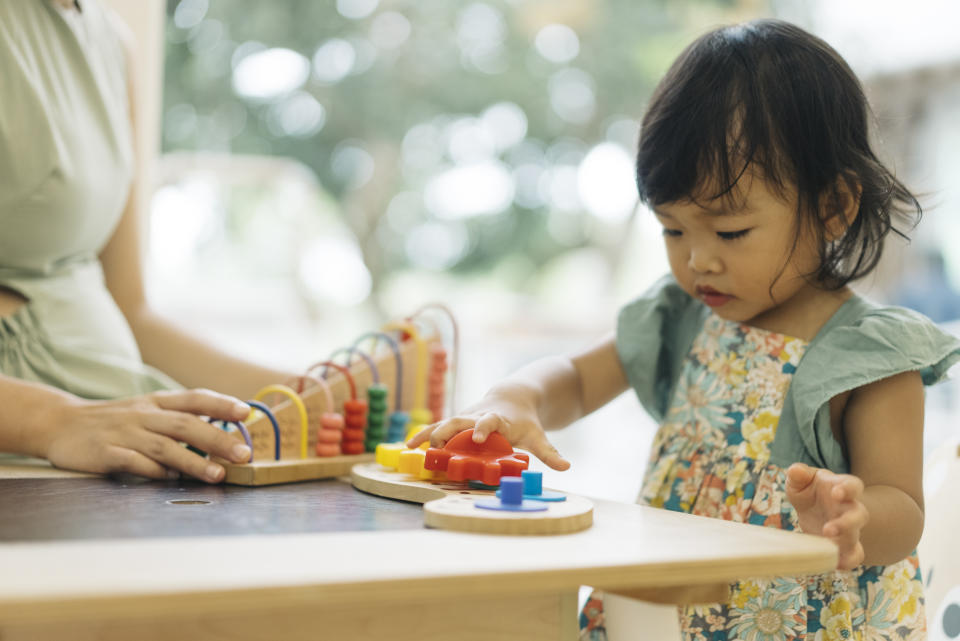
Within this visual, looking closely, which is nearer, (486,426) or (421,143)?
(486,426)

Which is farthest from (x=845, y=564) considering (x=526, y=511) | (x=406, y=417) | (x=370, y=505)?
(x=406, y=417)

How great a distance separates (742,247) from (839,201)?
0.12 metres

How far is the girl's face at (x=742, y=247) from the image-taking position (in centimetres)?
90

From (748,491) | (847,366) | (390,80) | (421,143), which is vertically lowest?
(748,491)

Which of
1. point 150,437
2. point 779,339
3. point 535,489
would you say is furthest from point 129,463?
point 779,339

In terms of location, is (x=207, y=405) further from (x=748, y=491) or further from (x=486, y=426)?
(x=748, y=491)

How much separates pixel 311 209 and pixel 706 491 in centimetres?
495

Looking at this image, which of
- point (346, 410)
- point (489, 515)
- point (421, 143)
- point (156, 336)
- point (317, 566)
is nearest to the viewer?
point (317, 566)

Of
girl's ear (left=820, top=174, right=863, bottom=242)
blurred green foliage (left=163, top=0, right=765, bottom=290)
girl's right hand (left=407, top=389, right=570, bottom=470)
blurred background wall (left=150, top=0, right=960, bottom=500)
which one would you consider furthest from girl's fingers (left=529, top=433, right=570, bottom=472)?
blurred green foliage (left=163, top=0, right=765, bottom=290)

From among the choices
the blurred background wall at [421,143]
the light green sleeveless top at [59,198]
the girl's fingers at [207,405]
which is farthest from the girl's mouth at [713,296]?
the blurred background wall at [421,143]

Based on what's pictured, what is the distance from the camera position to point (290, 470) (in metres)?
0.85

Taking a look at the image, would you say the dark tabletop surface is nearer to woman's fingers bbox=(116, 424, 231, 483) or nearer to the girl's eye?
woman's fingers bbox=(116, 424, 231, 483)

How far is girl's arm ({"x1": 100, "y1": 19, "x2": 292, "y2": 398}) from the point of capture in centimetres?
115

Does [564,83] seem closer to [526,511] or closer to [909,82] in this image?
[909,82]
